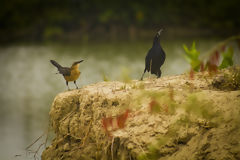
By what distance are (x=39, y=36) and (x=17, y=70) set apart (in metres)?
3.35

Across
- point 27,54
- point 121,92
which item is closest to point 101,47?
point 27,54

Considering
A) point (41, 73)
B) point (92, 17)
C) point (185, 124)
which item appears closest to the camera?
point (185, 124)

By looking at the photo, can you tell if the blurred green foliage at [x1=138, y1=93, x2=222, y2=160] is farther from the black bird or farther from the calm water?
the calm water

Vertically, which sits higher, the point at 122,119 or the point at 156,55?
the point at 156,55

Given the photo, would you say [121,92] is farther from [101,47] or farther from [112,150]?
[101,47]

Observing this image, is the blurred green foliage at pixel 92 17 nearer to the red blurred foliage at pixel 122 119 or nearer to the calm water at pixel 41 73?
the calm water at pixel 41 73

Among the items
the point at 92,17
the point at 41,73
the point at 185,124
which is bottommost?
the point at 185,124

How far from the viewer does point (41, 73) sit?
280 inches

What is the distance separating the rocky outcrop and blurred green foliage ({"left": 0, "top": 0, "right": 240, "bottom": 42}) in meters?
7.11

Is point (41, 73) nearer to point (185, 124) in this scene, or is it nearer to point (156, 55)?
point (156, 55)

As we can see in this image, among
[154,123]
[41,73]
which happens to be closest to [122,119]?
[154,123]

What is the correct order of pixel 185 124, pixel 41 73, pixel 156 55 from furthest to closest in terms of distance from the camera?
1. pixel 41 73
2. pixel 156 55
3. pixel 185 124

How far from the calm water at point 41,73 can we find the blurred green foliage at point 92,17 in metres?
1.07

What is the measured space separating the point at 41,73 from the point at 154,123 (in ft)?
17.6
